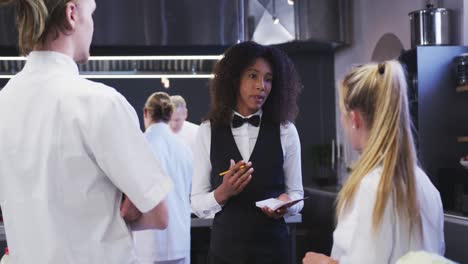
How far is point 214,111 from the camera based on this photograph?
2754 millimetres

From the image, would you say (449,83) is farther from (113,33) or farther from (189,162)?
(113,33)

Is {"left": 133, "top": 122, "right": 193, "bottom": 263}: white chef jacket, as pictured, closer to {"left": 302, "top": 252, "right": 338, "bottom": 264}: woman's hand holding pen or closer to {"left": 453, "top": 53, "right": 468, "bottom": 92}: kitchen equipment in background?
{"left": 453, "top": 53, "right": 468, "bottom": 92}: kitchen equipment in background

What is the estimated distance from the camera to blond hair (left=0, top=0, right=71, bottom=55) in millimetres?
1468

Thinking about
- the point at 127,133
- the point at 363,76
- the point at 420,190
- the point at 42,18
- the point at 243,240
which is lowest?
the point at 243,240

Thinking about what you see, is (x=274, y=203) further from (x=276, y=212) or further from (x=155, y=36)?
(x=155, y=36)

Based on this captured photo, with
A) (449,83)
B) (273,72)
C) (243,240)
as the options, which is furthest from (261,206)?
(449,83)

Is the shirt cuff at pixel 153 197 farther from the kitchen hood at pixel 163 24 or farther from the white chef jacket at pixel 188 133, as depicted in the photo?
the white chef jacket at pixel 188 133

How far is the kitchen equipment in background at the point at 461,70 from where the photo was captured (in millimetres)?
4266

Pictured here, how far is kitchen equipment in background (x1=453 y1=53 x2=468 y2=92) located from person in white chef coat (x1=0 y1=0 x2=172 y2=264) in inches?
126

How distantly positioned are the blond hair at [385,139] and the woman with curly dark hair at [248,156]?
871 millimetres

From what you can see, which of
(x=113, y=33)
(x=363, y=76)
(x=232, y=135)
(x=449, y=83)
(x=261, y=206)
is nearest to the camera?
(x=363, y=76)

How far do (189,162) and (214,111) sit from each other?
181cm

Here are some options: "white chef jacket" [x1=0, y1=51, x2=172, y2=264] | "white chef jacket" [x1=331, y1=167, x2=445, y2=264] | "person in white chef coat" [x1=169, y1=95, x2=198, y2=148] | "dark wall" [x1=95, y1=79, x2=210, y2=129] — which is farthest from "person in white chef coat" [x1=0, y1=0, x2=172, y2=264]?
"dark wall" [x1=95, y1=79, x2=210, y2=129]

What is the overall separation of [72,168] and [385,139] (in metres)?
0.68
